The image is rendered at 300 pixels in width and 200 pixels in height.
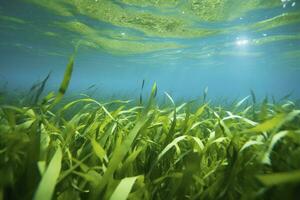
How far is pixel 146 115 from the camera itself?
1.78 metres

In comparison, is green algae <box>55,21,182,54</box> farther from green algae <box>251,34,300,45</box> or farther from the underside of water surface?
green algae <box>251,34,300,45</box>

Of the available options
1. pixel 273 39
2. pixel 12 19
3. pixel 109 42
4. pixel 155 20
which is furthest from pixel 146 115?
pixel 273 39

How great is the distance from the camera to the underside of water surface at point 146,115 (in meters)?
1.54

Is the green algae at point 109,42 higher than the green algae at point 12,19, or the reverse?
the green algae at point 109,42

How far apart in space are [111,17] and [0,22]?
12543mm

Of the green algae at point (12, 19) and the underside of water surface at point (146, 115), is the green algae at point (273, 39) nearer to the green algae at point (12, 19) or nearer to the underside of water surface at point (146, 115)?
the underside of water surface at point (146, 115)

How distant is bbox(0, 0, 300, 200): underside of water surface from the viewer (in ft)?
5.05

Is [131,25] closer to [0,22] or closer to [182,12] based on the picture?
[182,12]

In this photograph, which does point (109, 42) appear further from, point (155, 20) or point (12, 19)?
point (155, 20)

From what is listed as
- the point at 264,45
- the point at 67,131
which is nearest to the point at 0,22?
the point at 67,131

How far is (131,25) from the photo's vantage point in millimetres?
20094

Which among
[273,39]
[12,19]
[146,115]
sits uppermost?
[273,39]

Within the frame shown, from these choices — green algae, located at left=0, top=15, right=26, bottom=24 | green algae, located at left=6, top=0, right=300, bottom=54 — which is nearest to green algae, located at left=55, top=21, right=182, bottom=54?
green algae, located at left=6, top=0, right=300, bottom=54

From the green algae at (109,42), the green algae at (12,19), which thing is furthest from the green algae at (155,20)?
the green algae at (12,19)
